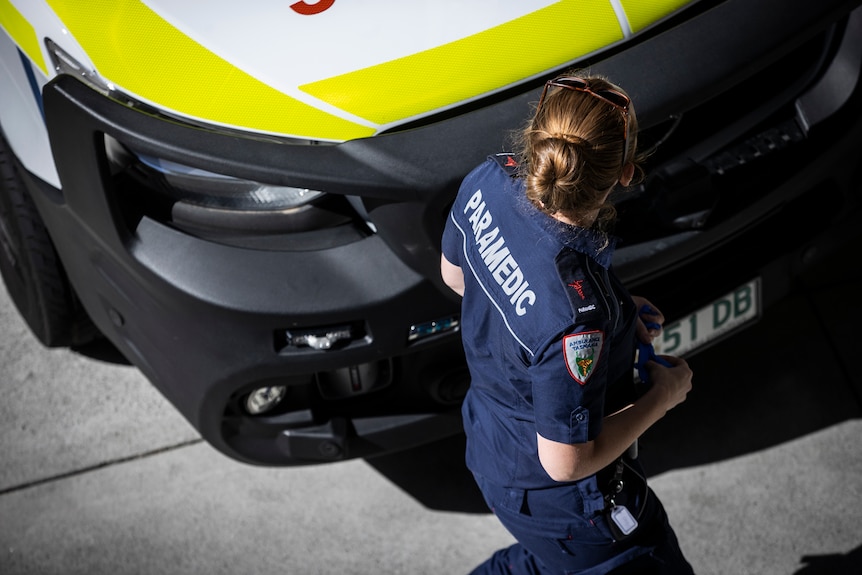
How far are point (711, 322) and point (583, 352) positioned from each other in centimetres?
114

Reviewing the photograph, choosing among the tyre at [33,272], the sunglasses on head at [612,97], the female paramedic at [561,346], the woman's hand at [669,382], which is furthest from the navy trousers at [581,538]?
the tyre at [33,272]

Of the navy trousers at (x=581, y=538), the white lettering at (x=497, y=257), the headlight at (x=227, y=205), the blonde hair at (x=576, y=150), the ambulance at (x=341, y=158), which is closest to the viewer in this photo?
the blonde hair at (x=576, y=150)

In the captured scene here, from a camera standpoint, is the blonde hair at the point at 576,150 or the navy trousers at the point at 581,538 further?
the navy trousers at the point at 581,538

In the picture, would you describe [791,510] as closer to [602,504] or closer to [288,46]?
[602,504]

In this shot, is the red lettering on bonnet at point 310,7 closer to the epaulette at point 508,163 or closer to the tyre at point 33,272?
the epaulette at point 508,163

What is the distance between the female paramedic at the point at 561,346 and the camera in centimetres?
147

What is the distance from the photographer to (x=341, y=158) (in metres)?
2.03

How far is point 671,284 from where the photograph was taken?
8.16 ft

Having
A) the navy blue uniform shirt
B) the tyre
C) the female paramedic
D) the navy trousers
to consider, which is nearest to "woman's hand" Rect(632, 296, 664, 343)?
the female paramedic

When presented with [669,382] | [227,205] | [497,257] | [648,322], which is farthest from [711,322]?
[227,205]

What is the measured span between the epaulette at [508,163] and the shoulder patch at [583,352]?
32cm

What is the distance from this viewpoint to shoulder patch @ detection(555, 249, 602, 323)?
4.94ft

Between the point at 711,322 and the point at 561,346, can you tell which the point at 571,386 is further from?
the point at 711,322

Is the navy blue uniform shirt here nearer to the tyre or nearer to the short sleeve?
the short sleeve
